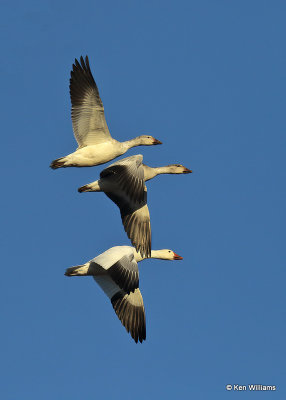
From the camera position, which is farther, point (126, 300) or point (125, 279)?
point (126, 300)

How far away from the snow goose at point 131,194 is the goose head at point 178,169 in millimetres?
2229

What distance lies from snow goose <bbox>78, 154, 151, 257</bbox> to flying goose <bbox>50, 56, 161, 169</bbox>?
0.39 metres

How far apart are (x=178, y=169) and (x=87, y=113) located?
2.74 m

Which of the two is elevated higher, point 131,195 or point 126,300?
point 131,195

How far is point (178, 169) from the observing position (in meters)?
12.5

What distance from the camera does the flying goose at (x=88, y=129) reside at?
406 inches

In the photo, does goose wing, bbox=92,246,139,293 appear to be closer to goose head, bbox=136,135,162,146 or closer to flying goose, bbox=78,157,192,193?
flying goose, bbox=78,157,192,193

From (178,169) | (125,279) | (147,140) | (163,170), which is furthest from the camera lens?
(178,169)

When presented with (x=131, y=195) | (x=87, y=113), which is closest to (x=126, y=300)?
(x=131, y=195)

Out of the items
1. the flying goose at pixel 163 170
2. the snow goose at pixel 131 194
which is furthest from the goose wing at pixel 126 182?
the flying goose at pixel 163 170

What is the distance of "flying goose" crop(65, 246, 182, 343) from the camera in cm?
964

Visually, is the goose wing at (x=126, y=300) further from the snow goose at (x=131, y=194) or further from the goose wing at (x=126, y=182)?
the goose wing at (x=126, y=182)

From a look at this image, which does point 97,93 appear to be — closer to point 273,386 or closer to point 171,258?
point 171,258

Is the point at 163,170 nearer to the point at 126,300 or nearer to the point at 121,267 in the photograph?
the point at 126,300
